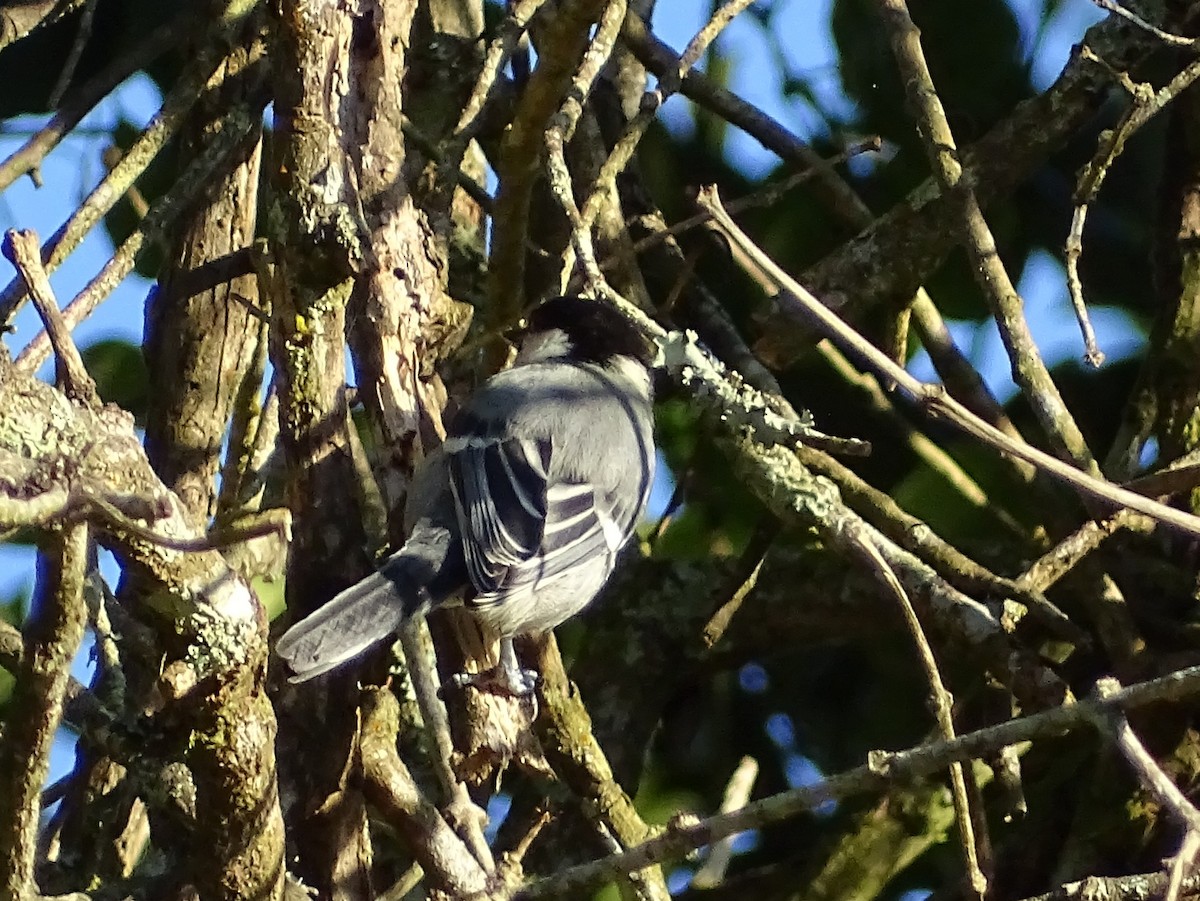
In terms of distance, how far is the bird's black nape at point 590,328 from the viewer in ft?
7.33

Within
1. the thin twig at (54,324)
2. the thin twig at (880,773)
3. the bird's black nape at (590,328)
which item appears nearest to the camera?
the thin twig at (880,773)

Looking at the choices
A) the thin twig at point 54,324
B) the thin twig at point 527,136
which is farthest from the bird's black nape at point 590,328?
the thin twig at point 54,324

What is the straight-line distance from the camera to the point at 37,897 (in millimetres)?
1304

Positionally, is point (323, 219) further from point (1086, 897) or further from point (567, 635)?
point (567, 635)

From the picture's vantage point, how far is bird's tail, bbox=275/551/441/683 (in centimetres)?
156

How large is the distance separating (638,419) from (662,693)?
0.47m

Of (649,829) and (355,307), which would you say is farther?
(649,829)

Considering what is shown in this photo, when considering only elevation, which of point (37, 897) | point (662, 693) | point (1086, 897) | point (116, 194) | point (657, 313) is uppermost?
point (116, 194)

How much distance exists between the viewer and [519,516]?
6.82 feet

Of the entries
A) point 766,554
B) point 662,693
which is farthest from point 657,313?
point 662,693

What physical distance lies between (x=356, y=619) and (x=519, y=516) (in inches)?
19.0

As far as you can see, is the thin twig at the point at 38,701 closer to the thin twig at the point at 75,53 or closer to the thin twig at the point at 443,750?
the thin twig at the point at 443,750

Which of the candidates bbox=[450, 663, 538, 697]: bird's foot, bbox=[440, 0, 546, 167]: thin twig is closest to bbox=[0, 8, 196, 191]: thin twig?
bbox=[440, 0, 546, 167]: thin twig

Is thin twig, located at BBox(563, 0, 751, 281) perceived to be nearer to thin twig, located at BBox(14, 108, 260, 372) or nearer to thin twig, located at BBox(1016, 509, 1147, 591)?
thin twig, located at BBox(14, 108, 260, 372)
